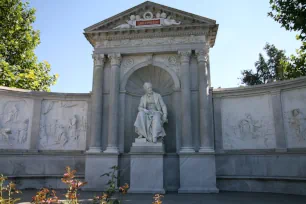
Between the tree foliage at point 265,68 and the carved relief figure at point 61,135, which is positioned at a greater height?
the tree foliage at point 265,68

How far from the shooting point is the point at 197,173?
12195mm

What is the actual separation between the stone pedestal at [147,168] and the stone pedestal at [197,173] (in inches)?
44.8

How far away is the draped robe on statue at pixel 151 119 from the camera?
1245cm

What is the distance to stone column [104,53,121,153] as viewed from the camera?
13.1 m

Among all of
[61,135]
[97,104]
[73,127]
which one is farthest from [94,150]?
[61,135]

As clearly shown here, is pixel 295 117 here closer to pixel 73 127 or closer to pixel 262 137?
pixel 262 137

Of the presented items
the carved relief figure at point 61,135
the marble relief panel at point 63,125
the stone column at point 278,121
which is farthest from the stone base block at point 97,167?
the stone column at point 278,121

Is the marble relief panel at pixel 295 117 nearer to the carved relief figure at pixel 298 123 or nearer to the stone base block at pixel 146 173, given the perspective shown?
the carved relief figure at pixel 298 123

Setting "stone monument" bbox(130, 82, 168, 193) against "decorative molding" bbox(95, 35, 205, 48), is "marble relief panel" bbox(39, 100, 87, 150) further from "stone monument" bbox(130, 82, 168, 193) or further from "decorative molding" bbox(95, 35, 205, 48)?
"stone monument" bbox(130, 82, 168, 193)

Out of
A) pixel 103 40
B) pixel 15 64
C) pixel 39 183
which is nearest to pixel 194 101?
pixel 103 40

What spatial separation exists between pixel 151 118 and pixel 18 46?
13398 mm

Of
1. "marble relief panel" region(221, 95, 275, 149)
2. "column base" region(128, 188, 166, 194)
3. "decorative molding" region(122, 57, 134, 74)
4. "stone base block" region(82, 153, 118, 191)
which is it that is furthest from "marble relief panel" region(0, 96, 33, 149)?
"marble relief panel" region(221, 95, 275, 149)

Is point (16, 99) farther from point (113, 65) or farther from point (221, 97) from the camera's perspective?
point (221, 97)

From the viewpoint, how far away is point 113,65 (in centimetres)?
1409
